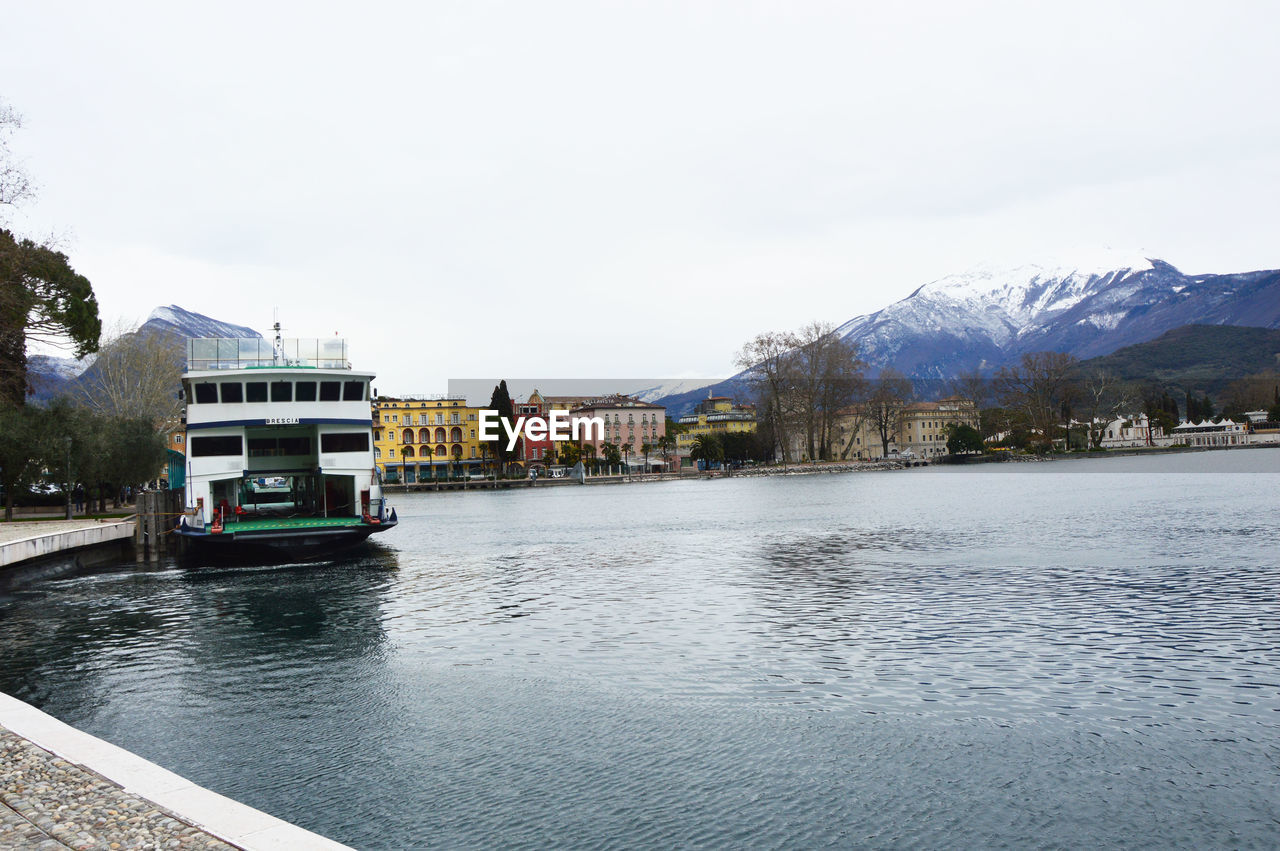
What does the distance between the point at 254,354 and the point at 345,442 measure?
5.05 metres

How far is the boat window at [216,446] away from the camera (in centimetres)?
3512

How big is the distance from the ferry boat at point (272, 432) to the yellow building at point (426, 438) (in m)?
130

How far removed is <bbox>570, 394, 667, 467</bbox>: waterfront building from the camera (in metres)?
184

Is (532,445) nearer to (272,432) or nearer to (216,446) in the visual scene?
(272,432)

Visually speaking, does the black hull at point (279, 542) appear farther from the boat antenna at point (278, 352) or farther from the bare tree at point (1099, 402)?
the bare tree at point (1099, 402)

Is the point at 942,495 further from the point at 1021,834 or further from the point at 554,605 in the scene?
the point at 1021,834

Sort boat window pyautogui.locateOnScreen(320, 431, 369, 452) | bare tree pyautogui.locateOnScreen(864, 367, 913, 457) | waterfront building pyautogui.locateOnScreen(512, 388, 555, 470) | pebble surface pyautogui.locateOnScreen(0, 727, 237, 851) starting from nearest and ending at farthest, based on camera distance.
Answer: pebble surface pyautogui.locateOnScreen(0, 727, 237, 851) → boat window pyautogui.locateOnScreen(320, 431, 369, 452) → bare tree pyautogui.locateOnScreen(864, 367, 913, 457) → waterfront building pyautogui.locateOnScreen(512, 388, 555, 470)

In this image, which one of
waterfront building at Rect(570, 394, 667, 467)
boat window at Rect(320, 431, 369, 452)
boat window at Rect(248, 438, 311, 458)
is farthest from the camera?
waterfront building at Rect(570, 394, 667, 467)

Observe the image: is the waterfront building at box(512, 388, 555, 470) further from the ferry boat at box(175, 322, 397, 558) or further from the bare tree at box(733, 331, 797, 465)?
the ferry boat at box(175, 322, 397, 558)

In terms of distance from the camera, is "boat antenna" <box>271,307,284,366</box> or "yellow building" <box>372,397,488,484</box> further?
"yellow building" <box>372,397,488,484</box>

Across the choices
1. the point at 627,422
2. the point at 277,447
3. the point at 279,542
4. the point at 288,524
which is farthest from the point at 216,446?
the point at 627,422

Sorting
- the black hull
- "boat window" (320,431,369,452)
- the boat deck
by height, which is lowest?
the black hull

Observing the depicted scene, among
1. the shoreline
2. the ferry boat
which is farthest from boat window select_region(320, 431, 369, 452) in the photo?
the shoreline

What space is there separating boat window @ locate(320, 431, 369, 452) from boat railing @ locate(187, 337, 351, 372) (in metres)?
2.63
